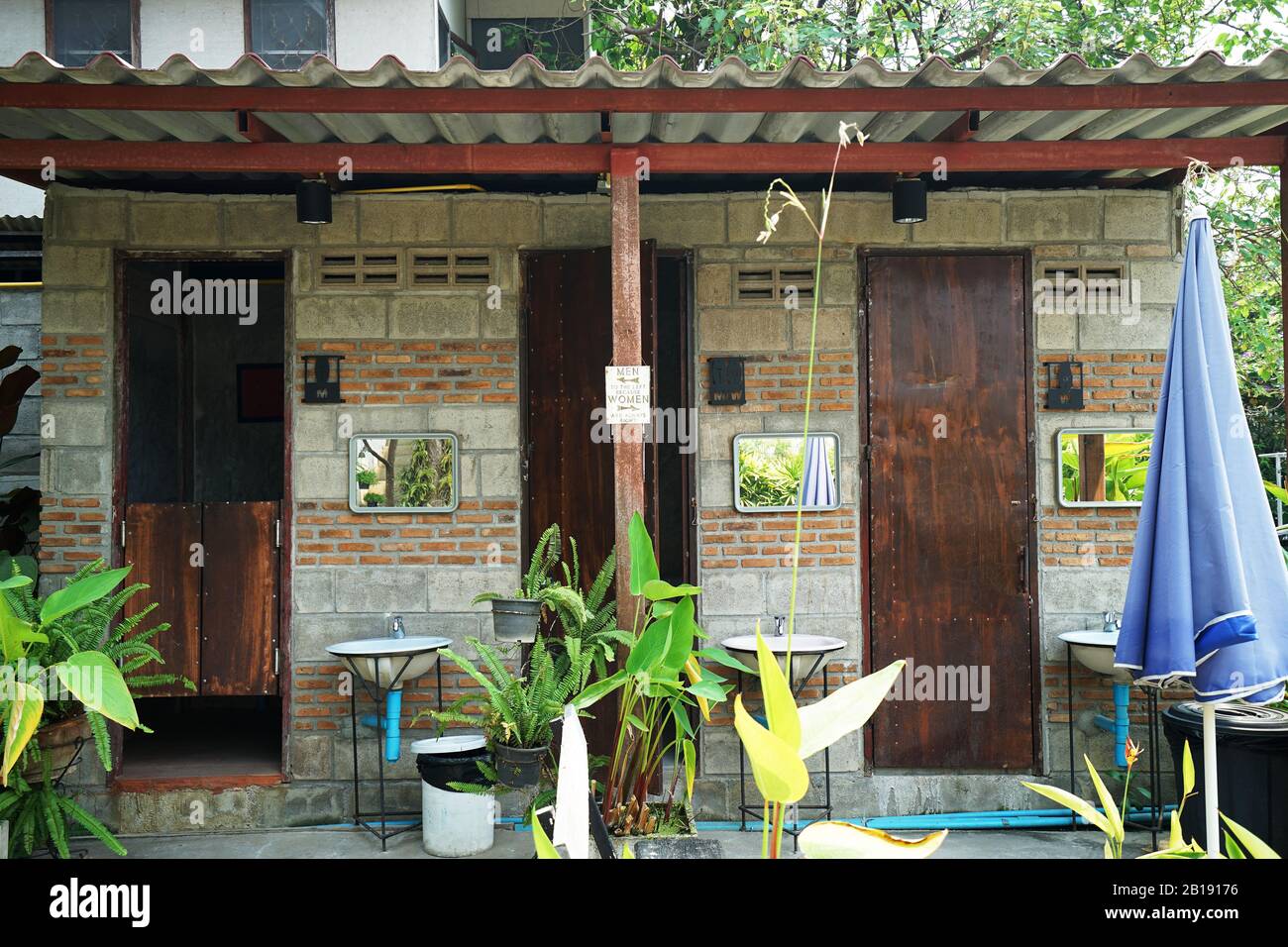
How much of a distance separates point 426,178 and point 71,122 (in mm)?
1663

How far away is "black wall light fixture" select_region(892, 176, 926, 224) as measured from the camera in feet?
16.7

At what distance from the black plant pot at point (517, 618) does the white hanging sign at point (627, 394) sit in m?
0.89

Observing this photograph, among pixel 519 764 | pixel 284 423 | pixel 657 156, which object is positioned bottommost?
pixel 519 764

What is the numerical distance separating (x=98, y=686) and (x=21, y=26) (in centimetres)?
736

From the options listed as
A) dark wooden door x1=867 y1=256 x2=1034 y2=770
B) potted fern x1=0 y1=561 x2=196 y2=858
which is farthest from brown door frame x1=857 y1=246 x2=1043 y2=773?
potted fern x1=0 y1=561 x2=196 y2=858

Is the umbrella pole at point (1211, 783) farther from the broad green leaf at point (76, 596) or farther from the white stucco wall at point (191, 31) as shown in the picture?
the white stucco wall at point (191, 31)

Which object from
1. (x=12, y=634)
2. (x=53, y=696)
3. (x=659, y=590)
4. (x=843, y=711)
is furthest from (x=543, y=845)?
(x=53, y=696)

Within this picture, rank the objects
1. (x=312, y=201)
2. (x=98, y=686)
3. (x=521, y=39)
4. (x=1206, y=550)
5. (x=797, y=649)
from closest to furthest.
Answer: (x=1206, y=550)
(x=98, y=686)
(x=797, y=649)
(x=312, y=201)
(x=521, y=39)

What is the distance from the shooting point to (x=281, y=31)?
8125mm

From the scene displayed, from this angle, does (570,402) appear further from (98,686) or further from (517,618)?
(98,686)

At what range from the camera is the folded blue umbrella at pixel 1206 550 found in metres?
3.19

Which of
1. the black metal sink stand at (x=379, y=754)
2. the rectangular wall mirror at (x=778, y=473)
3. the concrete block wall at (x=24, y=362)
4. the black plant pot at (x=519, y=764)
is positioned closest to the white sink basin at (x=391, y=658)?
the black metal sink stand at (x=379, y=754)

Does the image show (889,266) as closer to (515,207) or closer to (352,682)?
(515,207)
